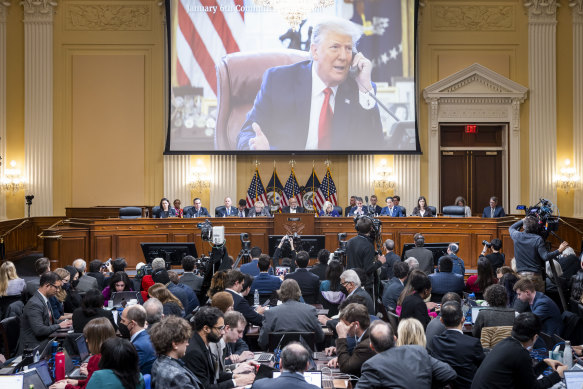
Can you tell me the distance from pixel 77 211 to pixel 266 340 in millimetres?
11803

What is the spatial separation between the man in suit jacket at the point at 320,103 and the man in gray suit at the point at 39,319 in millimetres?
10028

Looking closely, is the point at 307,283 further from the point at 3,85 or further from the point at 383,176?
the point at 3,85

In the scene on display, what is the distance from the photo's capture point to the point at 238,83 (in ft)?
54.4

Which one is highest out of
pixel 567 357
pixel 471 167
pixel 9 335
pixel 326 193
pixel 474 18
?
pixel 474 18

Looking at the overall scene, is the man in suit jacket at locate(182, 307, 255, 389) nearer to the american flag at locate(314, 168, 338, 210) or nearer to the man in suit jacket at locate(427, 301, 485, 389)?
the man in suit jacket at locate(427, 301, 485, 389)

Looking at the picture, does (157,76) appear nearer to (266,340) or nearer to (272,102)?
(272,102)

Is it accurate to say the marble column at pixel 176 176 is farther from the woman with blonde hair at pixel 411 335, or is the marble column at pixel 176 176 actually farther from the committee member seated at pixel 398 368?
the committee member seated at pixel 398 368

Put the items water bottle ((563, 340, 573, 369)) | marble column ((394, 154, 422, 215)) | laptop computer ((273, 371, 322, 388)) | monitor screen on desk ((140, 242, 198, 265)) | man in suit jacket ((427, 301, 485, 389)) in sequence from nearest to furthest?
laptop computer ((273, 371, 322, 388)) → man in suit jacket ((427, 301, 485, 389)) → water bottle ((563, 340, 573, 369)) → monitor screen on desk ((140, 242, 198, 265)) → marble column ((394, 154, 422, 215))

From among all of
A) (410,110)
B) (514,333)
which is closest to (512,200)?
(410,110)

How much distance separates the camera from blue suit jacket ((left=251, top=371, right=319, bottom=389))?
392cm

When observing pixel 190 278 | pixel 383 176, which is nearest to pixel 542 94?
pixel 383 176

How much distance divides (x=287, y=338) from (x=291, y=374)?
5.46 feet

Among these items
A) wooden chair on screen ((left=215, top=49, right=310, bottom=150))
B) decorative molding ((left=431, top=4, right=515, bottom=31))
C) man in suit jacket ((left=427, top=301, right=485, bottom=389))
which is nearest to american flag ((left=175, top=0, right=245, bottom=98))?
wooden chair on screen ((left=215, top=49, right=310, bottom=150))

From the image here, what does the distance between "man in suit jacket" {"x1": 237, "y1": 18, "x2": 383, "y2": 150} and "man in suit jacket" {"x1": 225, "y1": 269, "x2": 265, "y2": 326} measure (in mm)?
10035
